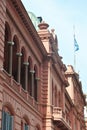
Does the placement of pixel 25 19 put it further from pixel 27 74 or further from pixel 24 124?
pixel 24 124

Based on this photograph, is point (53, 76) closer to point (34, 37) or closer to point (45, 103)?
point (45, 103)

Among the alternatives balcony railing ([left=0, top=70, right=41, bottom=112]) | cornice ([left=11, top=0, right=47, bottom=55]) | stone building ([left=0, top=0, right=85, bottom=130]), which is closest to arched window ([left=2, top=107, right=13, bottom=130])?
stone building ([left=0, top=0, right=85, bottom=130])

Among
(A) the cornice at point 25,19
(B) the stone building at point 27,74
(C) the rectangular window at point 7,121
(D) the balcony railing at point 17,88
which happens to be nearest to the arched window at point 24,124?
(B) the stone building at point 27,74

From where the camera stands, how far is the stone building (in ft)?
78.7

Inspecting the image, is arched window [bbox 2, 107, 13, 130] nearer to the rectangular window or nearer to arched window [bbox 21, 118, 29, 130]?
the rectangular window

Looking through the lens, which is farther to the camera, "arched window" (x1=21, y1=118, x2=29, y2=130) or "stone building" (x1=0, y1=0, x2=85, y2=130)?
"arched window" (x1=21, y1=118, x2=29, y2=130)

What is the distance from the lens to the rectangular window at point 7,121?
22.9 metres

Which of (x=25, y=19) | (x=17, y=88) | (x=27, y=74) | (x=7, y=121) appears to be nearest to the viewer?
(x=7, y=121)

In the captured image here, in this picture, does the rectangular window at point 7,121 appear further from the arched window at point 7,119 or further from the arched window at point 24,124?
the arched window at point 24,124

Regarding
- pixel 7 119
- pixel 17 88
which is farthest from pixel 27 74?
pixel 7 119

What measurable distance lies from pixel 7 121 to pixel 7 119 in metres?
0.12

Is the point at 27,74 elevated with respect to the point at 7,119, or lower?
elevated

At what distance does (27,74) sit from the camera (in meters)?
30.5

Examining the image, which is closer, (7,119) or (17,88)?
(7,119)
